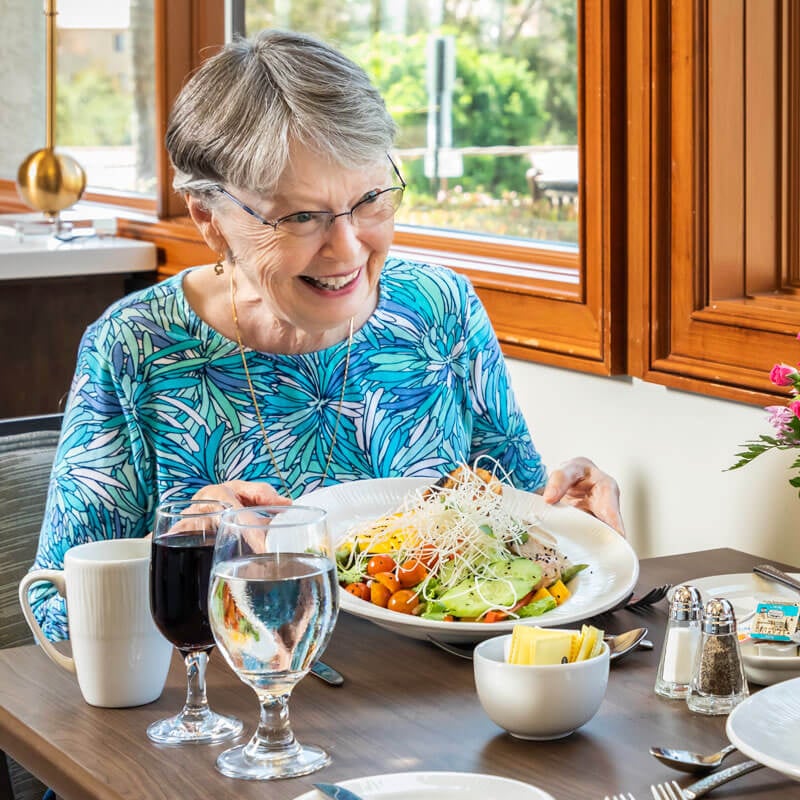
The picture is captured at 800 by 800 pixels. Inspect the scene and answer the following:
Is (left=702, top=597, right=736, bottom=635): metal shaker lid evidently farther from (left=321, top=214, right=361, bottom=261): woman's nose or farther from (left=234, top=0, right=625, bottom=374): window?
(left=234, top=0, right=625, bottom=374): window

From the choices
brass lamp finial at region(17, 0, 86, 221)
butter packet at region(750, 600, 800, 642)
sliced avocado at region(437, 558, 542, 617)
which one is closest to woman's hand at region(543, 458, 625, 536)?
sliced avocado at region(437, 558, 542, 617)

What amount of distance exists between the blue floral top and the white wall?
18 cm

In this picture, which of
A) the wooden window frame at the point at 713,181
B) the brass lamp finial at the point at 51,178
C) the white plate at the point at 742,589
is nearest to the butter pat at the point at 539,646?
the white plate at the point at 742,589

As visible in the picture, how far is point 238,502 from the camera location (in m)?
1.40

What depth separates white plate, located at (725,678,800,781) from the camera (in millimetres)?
926

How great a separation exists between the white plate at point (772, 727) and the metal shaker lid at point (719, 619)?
0.25 feet

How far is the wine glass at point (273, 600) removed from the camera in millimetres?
938

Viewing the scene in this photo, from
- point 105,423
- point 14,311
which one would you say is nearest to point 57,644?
point 105,423

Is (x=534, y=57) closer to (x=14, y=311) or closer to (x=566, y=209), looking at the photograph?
(x=566, y=209)

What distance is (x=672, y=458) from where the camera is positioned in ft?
6.45

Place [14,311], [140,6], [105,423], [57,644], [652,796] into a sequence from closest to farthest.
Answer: [652,796] → [57,644] → [105,423] → [14,311] → [140,6]

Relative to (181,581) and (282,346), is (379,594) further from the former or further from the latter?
(282,346)

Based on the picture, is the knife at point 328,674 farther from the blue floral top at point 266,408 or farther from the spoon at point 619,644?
the blue floral top at point 266,408

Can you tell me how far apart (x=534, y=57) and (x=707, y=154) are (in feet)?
2.37
